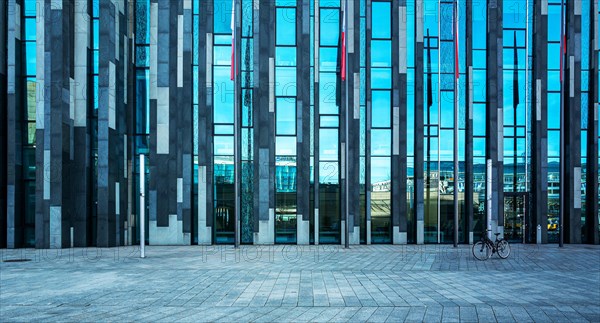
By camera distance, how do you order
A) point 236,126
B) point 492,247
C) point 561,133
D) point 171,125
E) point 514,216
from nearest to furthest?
point 492,247 → point 236,126 → point 561,133 → point 171,125 → point 514,216

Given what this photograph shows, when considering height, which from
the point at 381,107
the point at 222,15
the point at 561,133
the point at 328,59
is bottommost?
the point at 561,133

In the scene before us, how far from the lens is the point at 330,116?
71.2ft

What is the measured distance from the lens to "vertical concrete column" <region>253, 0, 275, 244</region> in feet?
68.8

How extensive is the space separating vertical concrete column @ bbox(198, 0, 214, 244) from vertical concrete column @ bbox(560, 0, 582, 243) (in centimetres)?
1779

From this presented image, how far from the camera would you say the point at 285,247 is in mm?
19750

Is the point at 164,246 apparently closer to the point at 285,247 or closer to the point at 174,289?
the point at 285,247

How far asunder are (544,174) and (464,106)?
5274 millimetres

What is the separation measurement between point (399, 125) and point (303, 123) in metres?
4.80

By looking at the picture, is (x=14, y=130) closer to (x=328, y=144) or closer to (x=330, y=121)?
(x=328, y=144)

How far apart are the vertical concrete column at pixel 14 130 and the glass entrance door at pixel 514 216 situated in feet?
75.5

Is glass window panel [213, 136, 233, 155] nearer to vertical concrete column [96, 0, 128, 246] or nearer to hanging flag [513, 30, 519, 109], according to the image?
vertical concrete column [96, 0, 128, 246]

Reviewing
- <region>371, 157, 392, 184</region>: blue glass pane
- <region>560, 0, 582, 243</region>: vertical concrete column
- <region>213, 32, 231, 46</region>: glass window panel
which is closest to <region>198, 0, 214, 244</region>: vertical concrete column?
<region>213, 32, 231, 46</region>: glass window panel

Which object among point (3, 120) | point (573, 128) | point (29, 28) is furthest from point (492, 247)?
point (29, 28)

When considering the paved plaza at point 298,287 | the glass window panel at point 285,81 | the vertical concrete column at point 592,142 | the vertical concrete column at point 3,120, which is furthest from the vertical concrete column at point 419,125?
the vertical concrete column at point 3,120
